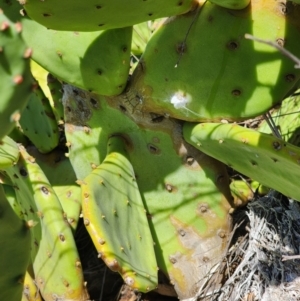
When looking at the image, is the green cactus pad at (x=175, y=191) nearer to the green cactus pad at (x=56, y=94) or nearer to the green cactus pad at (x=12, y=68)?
the green cactus pad at (x=56, y=94)

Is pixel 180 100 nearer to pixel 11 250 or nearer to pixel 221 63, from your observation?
pixel 221 63

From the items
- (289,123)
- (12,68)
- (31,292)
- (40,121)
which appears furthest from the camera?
(40,121)

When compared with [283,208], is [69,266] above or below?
below

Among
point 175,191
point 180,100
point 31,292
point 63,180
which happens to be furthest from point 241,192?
point 31,292

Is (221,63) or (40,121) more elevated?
(221,63)

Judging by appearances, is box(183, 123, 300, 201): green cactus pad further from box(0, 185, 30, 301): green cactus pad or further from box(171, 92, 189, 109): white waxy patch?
box(0, 185, 30, 301): green cactus pad

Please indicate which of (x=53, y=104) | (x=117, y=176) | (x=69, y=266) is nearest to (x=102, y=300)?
(x=69, y=266)

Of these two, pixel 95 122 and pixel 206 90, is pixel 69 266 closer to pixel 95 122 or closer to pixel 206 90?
pixel 95 122
